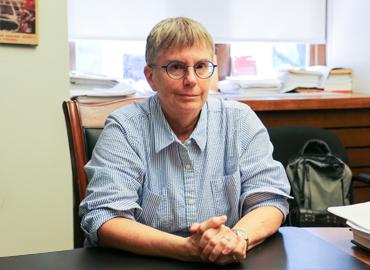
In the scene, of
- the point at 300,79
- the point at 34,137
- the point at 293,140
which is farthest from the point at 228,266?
the point at 300,79

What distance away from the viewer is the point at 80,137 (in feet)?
5.13

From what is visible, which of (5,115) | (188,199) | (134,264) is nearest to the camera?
(134,264)

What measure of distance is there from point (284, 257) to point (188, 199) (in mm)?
415

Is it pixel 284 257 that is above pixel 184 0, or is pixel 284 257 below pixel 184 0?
below

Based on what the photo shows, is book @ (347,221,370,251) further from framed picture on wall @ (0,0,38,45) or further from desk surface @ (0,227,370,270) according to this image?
framed picture on wall @ (0,0,38,45)

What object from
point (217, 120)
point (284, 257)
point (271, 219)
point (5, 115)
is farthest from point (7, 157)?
point (284, 257)

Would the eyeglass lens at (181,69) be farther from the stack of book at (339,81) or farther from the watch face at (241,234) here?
the stack of book at (339,81)

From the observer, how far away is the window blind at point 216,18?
279 centimetres

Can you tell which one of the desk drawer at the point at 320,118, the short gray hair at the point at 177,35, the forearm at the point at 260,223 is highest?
the short gray hair at the point at 177,35

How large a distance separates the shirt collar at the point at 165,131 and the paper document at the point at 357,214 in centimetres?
42

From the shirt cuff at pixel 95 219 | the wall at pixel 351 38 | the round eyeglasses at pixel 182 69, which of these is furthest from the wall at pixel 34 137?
the wall at pixel 351 38

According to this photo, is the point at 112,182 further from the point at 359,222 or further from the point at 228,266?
the point at 359,222

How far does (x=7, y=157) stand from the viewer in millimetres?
2199

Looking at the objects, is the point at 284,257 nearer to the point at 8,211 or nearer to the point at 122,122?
the point at 122,122
